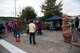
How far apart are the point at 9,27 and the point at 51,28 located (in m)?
7.37

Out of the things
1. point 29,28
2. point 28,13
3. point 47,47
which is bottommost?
point 47,47

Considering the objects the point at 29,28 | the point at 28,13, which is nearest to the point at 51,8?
the point at 28,13

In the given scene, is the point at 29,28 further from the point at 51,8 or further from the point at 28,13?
the point at 28,13

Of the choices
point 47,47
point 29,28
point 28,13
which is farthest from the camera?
point 28,13

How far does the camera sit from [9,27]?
36.0 meters

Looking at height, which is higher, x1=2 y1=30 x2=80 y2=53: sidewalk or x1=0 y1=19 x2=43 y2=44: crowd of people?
x1=0 y1=19 x2=43 y2=44: crowd of people

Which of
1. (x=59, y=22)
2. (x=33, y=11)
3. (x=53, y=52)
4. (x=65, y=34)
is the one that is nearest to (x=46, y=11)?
(x=33, y=11)

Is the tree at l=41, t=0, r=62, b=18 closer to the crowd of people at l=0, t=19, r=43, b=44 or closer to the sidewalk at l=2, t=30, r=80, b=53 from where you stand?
the crowd of people at l=0, t=19, r=43, b=44

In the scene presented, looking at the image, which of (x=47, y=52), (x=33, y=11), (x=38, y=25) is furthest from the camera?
(x=33, y=11)

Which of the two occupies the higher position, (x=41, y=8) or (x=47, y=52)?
(x=41, y=8)

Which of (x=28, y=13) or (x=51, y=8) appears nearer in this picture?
(x=51, y=8)

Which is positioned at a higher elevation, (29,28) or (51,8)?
(51,8)

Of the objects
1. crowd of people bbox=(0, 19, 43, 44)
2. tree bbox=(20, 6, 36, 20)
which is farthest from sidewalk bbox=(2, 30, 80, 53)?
tree bbox=(20, 6, 36, 20)

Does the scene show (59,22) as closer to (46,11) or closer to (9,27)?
(9,27)
